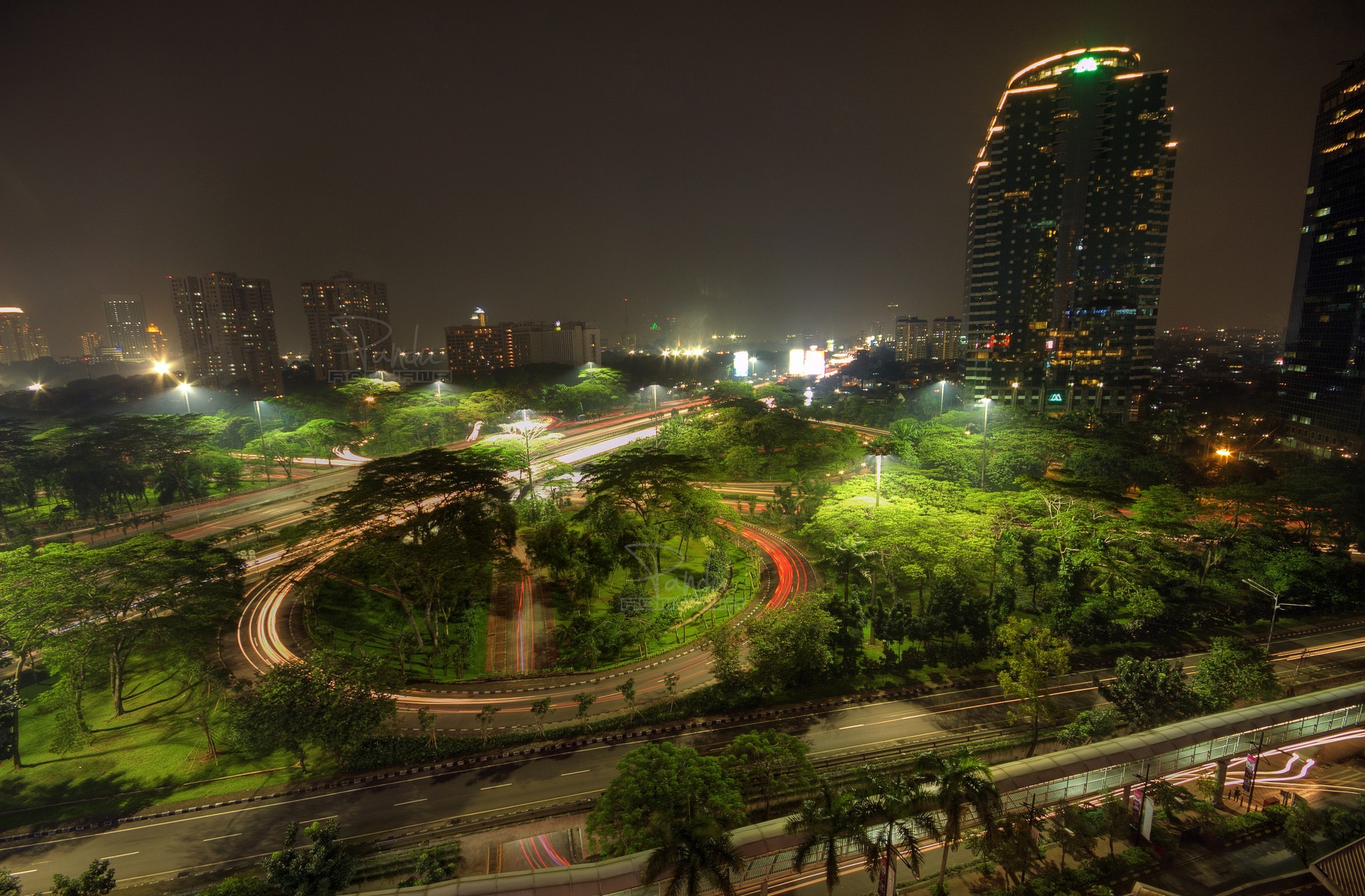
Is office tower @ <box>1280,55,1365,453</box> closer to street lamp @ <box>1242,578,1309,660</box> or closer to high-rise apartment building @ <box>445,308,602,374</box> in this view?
street lamp @ <box>1242,578,1309,660</box>

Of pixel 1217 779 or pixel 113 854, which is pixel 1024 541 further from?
pixel 113 854

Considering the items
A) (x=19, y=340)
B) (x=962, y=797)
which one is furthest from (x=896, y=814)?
(x=19, y=340)

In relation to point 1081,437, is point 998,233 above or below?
above

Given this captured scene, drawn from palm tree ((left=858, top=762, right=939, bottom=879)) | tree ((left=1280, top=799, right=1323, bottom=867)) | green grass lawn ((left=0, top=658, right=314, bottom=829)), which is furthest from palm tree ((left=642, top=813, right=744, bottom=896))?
tree ((left=1280, top=799, right=1323, bottom=867))

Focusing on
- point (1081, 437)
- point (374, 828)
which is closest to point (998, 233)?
point (1081, 437)

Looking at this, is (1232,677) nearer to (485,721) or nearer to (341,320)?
(485,721)

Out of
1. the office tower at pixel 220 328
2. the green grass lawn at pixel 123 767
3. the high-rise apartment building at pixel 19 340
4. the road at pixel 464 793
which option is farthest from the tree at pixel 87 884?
the high-rise apartment building at pixel 19 340
